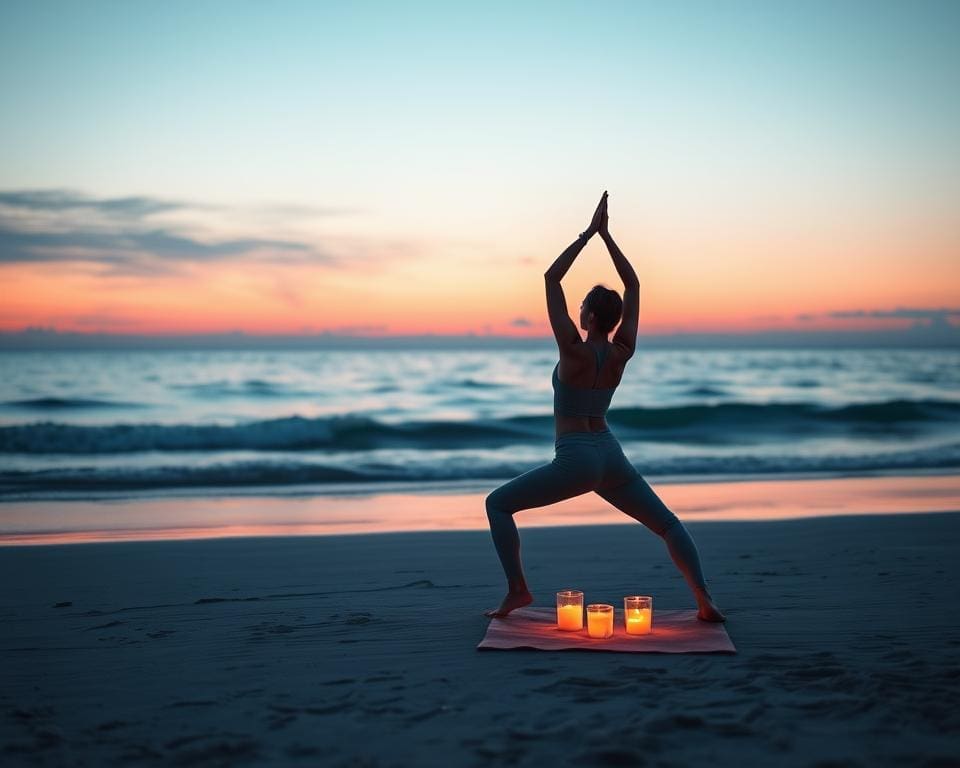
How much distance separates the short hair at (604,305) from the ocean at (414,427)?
26.2ft

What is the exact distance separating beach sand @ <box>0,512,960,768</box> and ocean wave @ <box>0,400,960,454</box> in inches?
489

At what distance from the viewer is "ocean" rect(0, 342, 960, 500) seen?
13906 mm

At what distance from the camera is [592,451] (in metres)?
4.70

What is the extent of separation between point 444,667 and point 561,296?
1929 mm

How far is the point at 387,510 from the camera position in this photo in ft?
33.3

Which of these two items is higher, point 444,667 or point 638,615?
point 638,615

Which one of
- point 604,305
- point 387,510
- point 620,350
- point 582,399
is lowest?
point 387,510

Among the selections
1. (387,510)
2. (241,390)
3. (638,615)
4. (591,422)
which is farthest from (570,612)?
(241,390)

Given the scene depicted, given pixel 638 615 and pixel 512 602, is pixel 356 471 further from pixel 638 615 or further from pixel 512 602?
pixel 638 615

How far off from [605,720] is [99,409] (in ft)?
92.5

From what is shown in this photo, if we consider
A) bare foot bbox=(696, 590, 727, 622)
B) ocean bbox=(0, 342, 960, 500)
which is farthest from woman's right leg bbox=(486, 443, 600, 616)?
ocean bbox=(0, 342, 960, 500)

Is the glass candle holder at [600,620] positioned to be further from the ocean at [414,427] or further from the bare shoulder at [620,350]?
the ocean at [414,427]

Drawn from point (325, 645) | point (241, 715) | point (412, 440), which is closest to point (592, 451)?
point (325, 645)

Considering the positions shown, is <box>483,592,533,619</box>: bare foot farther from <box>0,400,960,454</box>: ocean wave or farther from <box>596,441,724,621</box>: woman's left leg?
<box>0,400,960,454</box>: ocean wave
